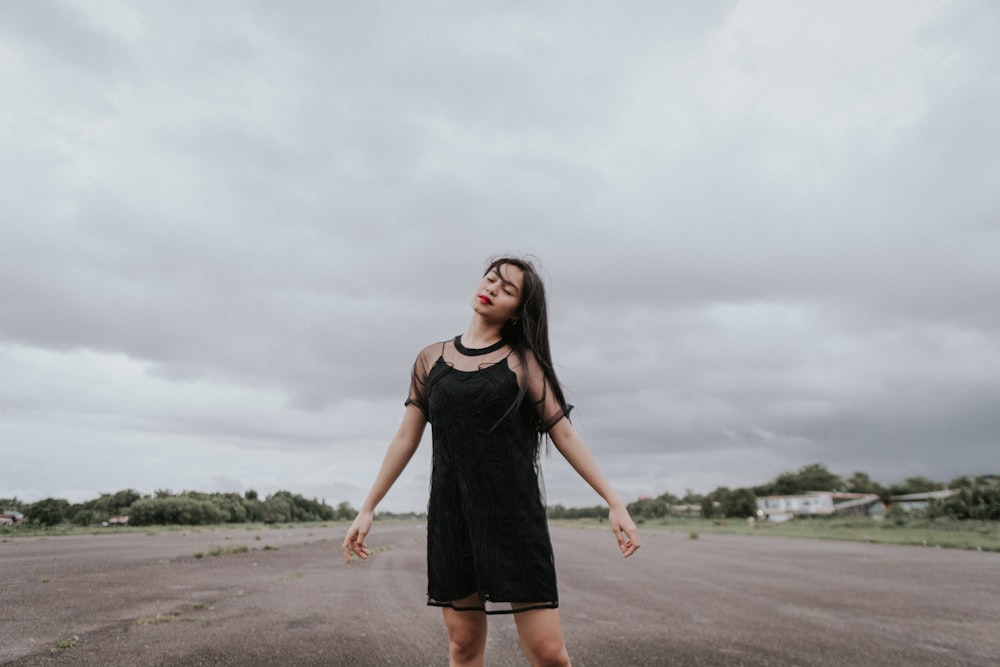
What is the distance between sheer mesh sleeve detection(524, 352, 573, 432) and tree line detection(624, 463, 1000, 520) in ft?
179

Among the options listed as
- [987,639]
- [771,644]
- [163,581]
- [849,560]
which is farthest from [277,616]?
[849,560]

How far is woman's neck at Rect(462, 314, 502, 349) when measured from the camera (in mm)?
2721

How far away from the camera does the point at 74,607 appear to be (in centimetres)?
712

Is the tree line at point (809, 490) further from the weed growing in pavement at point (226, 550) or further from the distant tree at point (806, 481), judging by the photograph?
the weed growing in pavement at point (226, 550)

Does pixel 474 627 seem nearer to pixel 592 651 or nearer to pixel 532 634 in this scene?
pixel 532 634

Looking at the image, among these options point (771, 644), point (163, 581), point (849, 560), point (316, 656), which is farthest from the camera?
point (849, 560)

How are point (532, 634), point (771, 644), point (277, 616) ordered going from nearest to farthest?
point (532, 634) → point (771, 644) → point (277, 616)

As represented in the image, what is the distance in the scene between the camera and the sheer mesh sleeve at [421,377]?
2787 mm

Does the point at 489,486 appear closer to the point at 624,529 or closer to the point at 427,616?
the point at 624,529

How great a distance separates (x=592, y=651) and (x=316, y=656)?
2215mm

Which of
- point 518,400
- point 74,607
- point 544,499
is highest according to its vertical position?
point 518,400

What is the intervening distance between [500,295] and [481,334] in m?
0.19

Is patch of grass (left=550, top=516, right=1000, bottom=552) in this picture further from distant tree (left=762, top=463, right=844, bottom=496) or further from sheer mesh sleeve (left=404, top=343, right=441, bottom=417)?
distant tree (left=762, top=463, right=844, bottom=496)

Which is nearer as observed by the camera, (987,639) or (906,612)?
(987,639)
